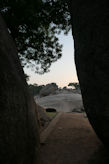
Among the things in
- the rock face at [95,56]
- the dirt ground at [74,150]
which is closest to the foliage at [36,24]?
the rock face at [95,56]

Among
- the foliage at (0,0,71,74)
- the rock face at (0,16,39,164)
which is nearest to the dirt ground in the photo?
the rock face at (0,16,39,164)

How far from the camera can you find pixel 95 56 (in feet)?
9.30

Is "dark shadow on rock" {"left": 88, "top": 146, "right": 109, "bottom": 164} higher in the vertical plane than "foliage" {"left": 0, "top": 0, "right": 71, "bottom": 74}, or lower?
lower

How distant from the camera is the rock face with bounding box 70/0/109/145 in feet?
8.76

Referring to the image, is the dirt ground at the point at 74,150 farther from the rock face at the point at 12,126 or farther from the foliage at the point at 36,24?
the foliage at the point at 36,24

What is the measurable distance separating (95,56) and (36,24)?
460 cm

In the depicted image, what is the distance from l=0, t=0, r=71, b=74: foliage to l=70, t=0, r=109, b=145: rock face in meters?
3.23

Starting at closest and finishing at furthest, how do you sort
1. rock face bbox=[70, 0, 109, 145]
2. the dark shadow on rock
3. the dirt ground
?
rock face bbox=[70, 0, 109, 145] < the dark shadow on rock < the dirt ground

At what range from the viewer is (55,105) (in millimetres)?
16484

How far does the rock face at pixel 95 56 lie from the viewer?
2670 millimetres

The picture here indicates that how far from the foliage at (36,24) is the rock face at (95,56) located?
3230 millimetres

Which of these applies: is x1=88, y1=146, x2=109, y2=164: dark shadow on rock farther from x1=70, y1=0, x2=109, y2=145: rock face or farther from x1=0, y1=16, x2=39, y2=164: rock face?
x1=0, y1=16, x2=39, y2=164: rock face

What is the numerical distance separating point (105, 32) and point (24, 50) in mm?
6136

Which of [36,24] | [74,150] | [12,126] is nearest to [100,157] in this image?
[74,150]
